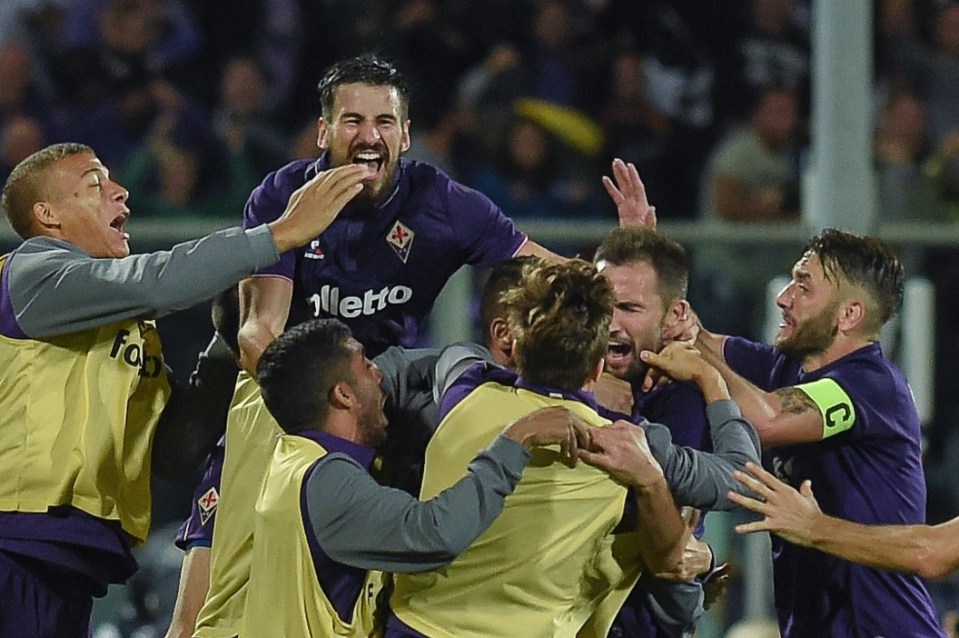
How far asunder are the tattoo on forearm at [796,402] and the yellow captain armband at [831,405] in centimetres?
1

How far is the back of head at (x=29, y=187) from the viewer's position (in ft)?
14.1

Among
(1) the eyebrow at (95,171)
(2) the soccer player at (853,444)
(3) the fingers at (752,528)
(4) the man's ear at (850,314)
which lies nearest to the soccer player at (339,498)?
(3) the fingers at (752,528)

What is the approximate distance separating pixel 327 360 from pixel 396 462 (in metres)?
0.68

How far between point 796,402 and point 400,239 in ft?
3.44

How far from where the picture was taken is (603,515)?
3809mm

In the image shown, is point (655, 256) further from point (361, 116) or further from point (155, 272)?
point (155, 272)

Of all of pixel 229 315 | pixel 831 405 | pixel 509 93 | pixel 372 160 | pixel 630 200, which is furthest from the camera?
pixel 509 93

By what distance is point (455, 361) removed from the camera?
4070mm

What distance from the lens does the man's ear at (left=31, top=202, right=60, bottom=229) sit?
4.30 meters

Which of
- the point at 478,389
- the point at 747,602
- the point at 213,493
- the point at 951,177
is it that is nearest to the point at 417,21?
the point at 951,177

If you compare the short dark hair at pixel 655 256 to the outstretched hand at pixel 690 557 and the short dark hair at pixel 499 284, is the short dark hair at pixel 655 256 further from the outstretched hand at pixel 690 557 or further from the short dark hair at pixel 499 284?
the outstretched hand at pixel 690 557

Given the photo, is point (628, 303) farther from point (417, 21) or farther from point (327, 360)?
point (417, 21)

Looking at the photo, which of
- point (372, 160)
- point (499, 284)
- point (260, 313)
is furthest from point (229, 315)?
point (499, 284)

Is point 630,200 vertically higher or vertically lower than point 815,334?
higher
